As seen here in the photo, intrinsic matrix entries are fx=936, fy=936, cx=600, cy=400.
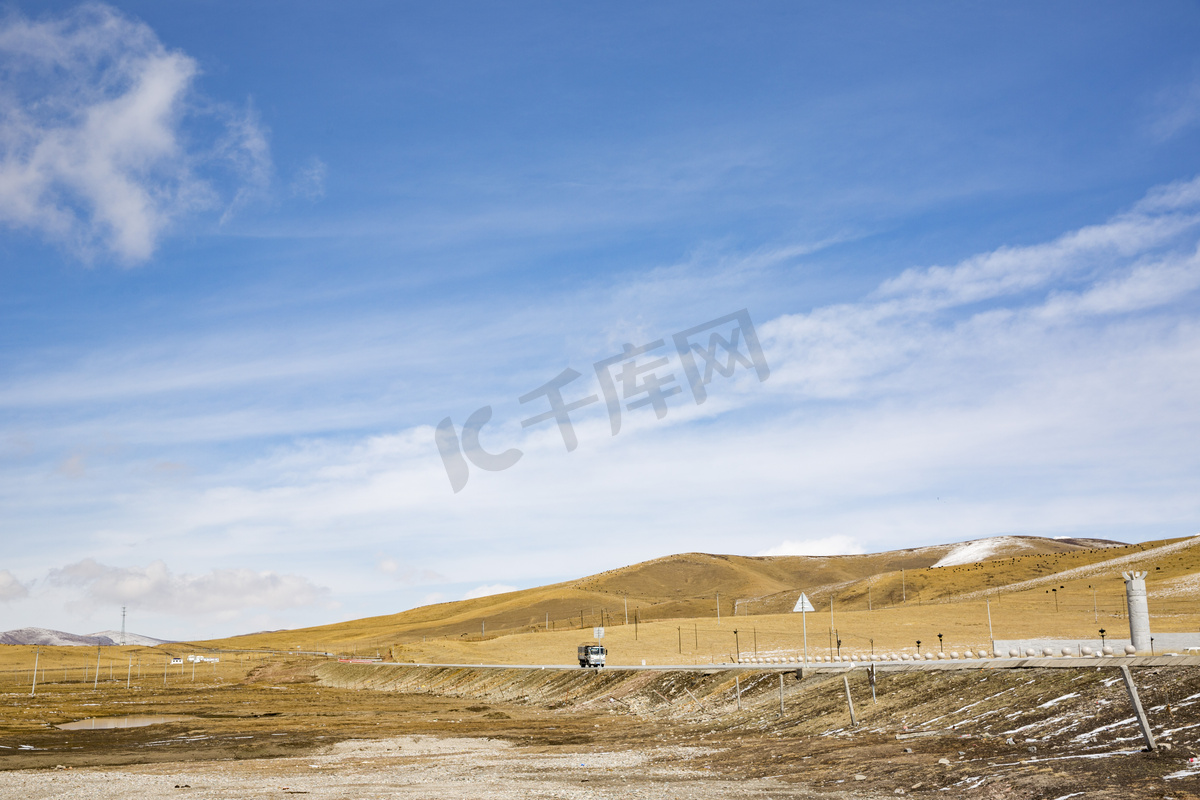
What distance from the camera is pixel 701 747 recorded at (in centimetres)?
3275

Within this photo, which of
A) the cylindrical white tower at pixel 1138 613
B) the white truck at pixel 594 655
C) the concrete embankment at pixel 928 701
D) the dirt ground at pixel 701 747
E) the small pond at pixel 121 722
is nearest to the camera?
the dirt ground at pixel 701 747

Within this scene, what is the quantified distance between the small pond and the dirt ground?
2.36 meters

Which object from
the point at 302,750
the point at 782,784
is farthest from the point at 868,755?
the point at 302,750

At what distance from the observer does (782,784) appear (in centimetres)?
2342

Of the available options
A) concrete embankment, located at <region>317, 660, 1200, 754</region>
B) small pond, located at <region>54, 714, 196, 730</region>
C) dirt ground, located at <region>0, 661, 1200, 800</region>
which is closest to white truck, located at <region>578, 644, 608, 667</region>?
concrete embankment, located at <region>317, 660, 1200, 754</region>

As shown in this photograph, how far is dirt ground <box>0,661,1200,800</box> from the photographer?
2114cm

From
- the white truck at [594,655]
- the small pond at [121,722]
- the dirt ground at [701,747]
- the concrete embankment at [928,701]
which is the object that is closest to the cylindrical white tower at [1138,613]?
the concrete embankment at [928,701]

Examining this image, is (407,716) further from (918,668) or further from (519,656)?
(519,656)

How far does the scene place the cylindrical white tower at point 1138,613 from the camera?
3356 cm

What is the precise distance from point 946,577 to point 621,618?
221ft

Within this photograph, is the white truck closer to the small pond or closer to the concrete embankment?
the concrete embankment

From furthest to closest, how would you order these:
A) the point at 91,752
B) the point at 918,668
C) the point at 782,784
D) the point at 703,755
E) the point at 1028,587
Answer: the point at 1028,587 → the point at 91,752 → the point at 918,668 → the point at 703,755 → the point at 782,784

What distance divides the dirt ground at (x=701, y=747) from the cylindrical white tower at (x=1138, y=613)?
6.72m

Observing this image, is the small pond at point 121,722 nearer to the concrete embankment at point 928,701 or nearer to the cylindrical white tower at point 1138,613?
the concrete embankment at point 928,701
